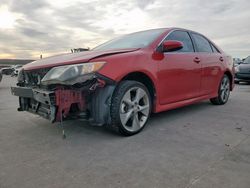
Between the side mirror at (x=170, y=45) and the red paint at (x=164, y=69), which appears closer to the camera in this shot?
the red paint at (x=164, y=69)

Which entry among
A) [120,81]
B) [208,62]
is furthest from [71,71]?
[208,62]

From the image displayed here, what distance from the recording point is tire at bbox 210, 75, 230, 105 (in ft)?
17.4

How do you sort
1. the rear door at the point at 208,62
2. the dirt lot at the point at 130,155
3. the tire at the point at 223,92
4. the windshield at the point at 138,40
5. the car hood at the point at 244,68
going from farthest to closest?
the car hood at the point at 244,68, the tire at the point at 223,92, the rear door at the point at 208,62, the windshield at the point at 138,40, the dirt lot at the point at 130,155

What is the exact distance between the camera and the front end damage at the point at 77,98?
2.81 m

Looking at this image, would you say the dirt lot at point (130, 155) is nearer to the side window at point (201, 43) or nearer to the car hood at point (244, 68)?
the side window at point (201, 43)

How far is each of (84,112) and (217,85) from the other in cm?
324

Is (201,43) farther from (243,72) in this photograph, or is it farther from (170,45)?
(243,72)

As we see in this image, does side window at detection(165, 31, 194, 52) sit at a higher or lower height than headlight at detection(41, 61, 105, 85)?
higher

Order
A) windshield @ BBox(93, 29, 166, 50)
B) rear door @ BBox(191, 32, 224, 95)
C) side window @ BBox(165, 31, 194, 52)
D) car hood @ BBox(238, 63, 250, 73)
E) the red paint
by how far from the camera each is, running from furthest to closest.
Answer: car hood @ BBox(238, 63, 250, 73) < rear door @ BBox(191, 32, 224, 95) < side window @ BBox(165, 31, 194, 52) < windshield @ BBox(93, 29, 166, 50) < the red paint

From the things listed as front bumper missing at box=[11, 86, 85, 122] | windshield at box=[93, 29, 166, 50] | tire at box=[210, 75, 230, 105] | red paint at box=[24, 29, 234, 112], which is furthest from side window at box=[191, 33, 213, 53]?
front bumper missing at box=[11, 86, 85, 122]

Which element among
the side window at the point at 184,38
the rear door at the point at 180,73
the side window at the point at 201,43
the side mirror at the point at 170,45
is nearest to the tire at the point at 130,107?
the rear door at the point at 180,73

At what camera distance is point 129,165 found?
2352mm

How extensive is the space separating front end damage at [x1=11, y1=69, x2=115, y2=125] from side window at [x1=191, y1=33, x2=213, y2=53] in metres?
2.36

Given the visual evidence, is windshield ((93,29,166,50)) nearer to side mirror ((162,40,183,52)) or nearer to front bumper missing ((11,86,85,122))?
side mirror ((162,40,183,52))
